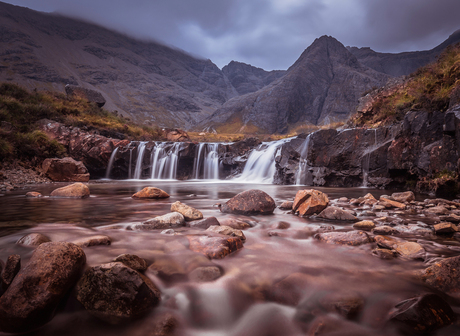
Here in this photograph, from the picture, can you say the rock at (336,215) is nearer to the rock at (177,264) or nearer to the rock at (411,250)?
the rock at (411,250)

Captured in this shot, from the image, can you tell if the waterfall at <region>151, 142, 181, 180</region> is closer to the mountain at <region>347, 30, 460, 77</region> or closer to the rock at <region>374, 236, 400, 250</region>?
the rock at <region>374, 236, 400, 250</region>

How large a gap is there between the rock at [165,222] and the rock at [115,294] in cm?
197

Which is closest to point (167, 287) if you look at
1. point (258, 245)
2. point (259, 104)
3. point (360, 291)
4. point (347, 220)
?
point (258, 245)

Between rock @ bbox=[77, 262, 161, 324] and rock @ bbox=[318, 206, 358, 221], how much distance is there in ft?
13.2

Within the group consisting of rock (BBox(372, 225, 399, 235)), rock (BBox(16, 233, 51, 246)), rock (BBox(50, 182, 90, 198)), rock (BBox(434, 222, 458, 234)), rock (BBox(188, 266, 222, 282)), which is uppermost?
rock (BBox(434, 222, 458, 234))

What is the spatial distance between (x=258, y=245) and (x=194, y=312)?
1.62 m

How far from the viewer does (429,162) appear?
8828mm

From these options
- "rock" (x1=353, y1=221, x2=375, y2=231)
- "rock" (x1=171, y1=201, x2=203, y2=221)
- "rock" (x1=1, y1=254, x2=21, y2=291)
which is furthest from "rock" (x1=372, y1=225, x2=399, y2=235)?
"rock" (x1=1, y1=254, x2=21, y2=291)

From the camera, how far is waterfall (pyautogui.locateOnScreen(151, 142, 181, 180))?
866 inches

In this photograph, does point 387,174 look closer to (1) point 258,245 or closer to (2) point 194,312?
(1) point 258,245

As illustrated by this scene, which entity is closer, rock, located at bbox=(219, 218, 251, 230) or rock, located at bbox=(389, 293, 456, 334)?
rock, located at bbox=(389, 293, 456, 334)

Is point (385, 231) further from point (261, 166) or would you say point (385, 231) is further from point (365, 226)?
point (261, 166)

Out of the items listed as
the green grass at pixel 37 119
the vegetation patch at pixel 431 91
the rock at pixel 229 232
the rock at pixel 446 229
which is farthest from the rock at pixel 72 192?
the vegetation patch at pixel 431 91

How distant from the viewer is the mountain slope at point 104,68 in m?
90.5
